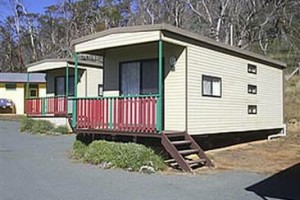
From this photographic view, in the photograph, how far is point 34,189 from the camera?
8.14 metres

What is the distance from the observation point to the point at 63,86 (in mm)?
22562

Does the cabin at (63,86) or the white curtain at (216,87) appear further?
the cabin at (63,86)

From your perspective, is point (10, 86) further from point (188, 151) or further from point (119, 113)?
point (188, 151)

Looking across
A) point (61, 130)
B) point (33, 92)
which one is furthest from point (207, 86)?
point (33, 92)

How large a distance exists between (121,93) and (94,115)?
1697mm

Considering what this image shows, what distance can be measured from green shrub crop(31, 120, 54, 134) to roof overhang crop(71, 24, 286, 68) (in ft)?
27.6

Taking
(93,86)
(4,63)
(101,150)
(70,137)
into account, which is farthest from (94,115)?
(4,63)

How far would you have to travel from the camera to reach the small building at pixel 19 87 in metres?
34.0

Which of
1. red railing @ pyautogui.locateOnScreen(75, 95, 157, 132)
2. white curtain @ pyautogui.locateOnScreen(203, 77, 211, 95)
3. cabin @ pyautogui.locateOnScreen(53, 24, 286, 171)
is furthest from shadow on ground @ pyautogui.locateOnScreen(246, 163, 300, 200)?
→ white curtain @ pyautogui.locateOnScreen(203, 77, 211, 95)

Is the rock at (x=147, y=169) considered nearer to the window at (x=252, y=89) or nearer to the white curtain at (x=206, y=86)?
the white curtain at (x=206, y=86)

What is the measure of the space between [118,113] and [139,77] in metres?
1.81

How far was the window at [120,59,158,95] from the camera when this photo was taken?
13.2m

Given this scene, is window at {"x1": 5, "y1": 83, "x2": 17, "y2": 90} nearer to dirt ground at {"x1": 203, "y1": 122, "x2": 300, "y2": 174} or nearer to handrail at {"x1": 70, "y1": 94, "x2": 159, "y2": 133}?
handrail at {"x1": 70, "y1": 94, "x2": 159, "y2": 133}

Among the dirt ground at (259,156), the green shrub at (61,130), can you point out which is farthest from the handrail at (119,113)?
the green shrub at (61,130)
